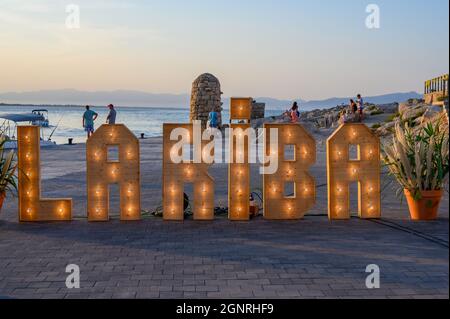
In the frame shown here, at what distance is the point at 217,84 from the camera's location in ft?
123

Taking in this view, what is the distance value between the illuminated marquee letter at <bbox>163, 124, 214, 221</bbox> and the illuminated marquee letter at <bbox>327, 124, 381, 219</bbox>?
A: 6.30 feet

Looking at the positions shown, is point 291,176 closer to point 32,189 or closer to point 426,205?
point 426,205

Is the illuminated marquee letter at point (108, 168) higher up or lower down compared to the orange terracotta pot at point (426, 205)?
higher up

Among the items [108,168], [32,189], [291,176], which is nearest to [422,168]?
[291,176]

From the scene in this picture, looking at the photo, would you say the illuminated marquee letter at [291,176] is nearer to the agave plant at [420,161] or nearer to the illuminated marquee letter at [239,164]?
the illuminated marquee letter at [239,164]

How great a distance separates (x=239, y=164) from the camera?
8750 millimetres

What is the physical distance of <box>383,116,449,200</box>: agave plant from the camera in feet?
A: 27.9

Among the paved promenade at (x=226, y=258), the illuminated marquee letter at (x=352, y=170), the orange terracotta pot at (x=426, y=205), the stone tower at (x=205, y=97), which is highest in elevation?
the stone tower at (x=205, y=97)

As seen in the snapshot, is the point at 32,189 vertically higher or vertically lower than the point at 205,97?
lower

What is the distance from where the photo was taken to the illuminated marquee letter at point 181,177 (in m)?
8.66

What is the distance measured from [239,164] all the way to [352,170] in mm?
1785

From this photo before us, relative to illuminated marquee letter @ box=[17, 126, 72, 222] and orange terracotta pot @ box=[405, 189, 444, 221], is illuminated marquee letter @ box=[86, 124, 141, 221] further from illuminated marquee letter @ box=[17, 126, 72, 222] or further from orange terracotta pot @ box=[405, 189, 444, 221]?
orange terracotta pot @ box=[405, 189, 444, 221]

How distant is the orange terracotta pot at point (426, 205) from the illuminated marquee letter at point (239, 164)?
103 inches

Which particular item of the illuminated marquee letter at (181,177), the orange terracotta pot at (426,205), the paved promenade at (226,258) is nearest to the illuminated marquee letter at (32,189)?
the paved promenade at (226,258)
